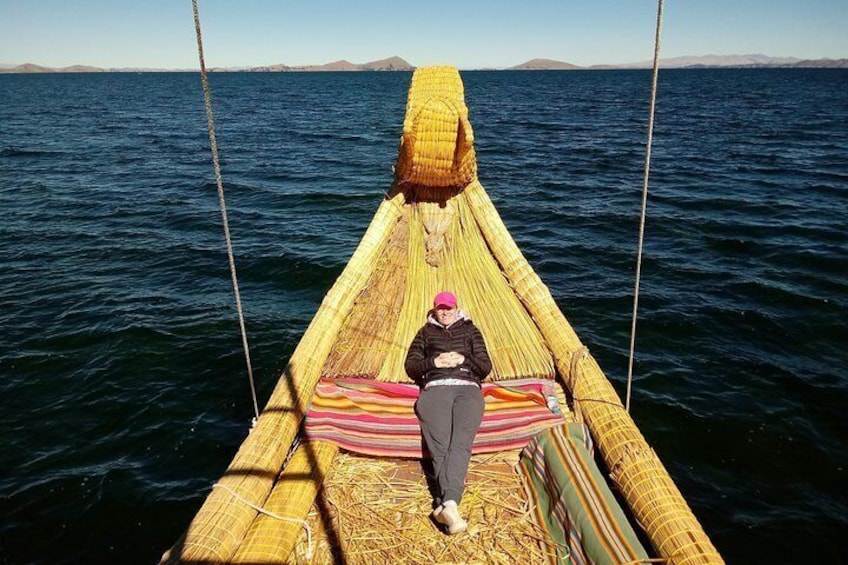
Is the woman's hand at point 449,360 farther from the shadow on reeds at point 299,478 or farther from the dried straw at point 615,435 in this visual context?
the shadow on reeds at point 299,478

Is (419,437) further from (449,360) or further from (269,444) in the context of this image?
(269,444)

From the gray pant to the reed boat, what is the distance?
0.18 meters

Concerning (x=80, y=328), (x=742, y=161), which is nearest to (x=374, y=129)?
(x=742, y=161)

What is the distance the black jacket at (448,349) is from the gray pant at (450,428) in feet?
0.47

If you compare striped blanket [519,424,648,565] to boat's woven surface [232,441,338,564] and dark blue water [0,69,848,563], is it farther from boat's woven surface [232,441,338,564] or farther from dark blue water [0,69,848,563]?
dark blue water [0,69,848,563]

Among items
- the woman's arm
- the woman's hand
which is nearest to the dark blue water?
the woman's arm

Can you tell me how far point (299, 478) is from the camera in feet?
12.4

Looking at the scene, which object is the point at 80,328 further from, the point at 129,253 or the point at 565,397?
the point at 565,397

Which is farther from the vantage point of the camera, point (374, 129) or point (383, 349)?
point (374, 129)

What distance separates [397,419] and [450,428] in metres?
0.46

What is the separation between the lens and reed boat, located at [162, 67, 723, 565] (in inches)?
130

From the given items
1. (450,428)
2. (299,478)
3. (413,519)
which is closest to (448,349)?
(450,428)

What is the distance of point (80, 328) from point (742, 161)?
22.5m

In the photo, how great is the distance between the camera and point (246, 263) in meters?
11.7
